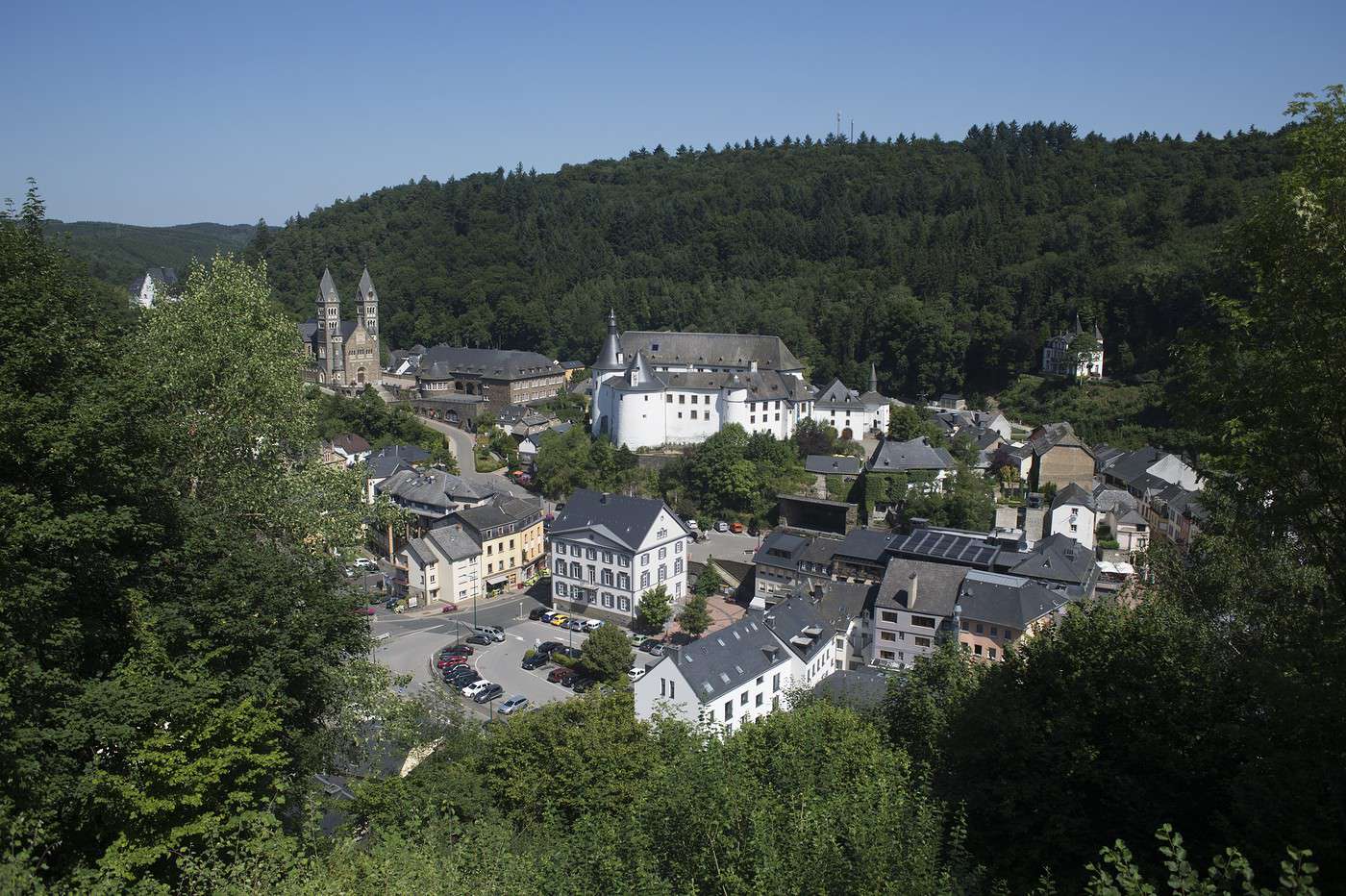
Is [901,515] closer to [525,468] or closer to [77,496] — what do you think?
[525,468]

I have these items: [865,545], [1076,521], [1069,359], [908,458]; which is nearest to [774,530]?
[865,545]

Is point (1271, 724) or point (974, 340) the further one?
point (974, 340)

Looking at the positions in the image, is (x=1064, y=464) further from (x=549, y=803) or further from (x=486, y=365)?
(x=486, y=365)

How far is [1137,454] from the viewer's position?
3862cm

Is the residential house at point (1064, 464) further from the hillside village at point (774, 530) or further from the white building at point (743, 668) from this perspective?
the white building at point (743, 668)

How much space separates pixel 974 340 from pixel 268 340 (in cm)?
5007

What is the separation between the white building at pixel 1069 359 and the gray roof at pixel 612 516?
2817cm

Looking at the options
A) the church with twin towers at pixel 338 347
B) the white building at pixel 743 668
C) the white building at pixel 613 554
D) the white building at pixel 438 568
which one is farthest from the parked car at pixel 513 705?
the church with twin towers at pixel 338 347

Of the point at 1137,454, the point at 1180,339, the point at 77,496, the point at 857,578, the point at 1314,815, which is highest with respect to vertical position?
the point at 1180,339

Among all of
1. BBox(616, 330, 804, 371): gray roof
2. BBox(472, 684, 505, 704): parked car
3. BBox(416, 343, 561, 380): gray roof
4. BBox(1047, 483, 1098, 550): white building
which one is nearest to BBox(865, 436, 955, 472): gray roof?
BBox(1047, 483, 1098, 550): white building

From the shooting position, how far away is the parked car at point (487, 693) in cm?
2444

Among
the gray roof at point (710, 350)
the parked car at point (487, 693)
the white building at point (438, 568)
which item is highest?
the gray roof at point (710, 350)

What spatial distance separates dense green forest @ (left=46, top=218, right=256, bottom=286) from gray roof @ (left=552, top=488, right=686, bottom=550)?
199 ft

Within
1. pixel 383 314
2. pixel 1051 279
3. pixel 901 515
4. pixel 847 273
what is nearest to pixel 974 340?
pixel 1051 279
